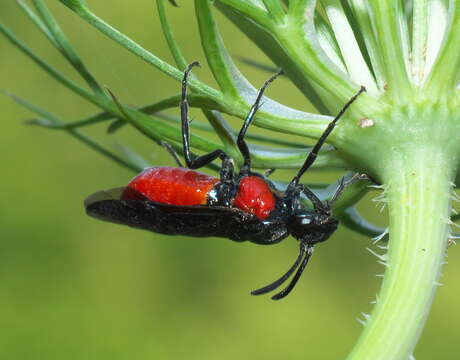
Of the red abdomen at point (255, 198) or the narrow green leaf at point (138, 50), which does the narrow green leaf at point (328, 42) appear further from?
the red abdomen at point (255, 198)

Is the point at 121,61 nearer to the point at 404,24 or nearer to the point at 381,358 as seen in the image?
the point at 404,24

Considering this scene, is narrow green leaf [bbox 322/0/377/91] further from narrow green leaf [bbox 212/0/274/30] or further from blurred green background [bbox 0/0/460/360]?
blurred green background [bbox 0/0/460/360]

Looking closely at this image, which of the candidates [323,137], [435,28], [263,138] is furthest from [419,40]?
[263,138]

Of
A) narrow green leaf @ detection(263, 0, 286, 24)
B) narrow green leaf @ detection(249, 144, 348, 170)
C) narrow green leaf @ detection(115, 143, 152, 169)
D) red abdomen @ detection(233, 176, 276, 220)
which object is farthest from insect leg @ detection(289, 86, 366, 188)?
narrow green leaf @ detection(115, 143, 152, 169)

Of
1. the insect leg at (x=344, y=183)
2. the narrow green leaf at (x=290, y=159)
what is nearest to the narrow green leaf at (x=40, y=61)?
the narrow green leaf at (x=290, y=159)

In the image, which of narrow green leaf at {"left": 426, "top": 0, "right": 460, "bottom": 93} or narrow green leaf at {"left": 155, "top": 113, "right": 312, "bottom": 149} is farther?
narrow green leaf at {"left": 155, "top": 113, "right": 312, "bottom": 149}

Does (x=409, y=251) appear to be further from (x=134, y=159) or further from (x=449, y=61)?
(x=134, y=159)
